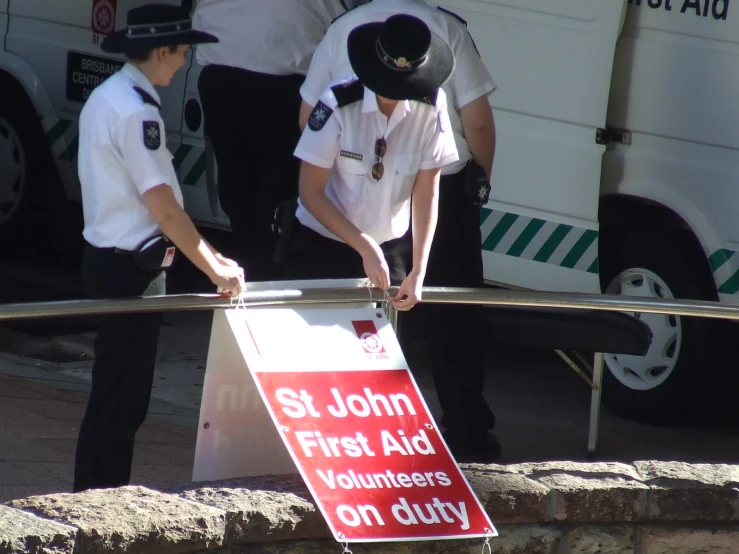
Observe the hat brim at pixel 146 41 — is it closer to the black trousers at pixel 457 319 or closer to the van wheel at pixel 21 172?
the black trousers at pixel 457 319

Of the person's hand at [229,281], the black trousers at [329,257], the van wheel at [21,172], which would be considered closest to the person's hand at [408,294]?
→ the black trousers at [329,257]

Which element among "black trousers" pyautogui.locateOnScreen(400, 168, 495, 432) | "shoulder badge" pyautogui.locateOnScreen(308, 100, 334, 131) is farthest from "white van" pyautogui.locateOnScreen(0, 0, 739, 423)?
"shoulder badge" pyautogui.locateOnScreen(308, 100, 334, 131)

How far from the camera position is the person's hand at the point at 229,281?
3576mm

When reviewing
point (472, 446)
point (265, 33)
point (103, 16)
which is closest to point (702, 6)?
point (265, 33)

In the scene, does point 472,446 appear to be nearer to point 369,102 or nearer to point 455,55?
point 455,55

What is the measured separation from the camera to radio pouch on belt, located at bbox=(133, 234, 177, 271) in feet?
12.5

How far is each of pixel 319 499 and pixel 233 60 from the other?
2658mm

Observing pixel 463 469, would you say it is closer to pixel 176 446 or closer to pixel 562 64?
pixel 176 446

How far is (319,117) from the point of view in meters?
4.04

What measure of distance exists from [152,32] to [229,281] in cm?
78

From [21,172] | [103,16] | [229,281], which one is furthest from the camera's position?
[21,172]

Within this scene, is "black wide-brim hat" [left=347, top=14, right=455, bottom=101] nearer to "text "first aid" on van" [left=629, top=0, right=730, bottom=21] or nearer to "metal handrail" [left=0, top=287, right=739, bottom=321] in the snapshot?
"metal handrail" [left=0, top=287, right=739, bottom=321]

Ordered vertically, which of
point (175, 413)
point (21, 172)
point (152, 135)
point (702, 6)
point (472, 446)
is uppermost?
point (702, 6)

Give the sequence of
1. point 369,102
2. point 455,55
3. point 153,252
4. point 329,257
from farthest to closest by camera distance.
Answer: point 455,55 → point 329,257 → point 369,102 → point 153,252
